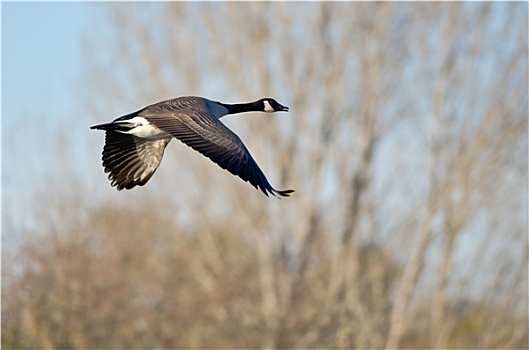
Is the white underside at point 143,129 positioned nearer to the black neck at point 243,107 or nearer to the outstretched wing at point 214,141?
the outstretched wing at point 214,141

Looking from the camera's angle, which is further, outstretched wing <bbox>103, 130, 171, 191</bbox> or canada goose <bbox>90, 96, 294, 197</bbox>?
outstretched wing <bbox>103, 130, 171, 191</bbox>

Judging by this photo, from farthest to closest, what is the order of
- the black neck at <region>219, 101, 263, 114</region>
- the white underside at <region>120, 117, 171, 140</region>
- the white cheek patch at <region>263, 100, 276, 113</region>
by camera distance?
the white cheek patch at <region>263, 100, 276, 113</region>, the black neck at <region>219, 101, 263, 114</region>, the white underside at <region>120, 117, 171, 140</region>

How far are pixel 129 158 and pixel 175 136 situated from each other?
4.09 ft

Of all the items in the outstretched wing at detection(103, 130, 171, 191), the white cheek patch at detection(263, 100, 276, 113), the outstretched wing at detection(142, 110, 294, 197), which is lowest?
the outstretched wing at detection(103, 130, 171, 191)

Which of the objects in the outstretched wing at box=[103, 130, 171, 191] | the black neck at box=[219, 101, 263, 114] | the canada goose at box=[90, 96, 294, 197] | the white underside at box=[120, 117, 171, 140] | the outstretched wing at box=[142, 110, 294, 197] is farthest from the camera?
the black neck at box=[219, 101, 263, 114]

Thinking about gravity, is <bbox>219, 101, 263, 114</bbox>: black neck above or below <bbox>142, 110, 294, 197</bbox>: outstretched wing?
above

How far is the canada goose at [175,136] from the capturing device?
7430 millimetres

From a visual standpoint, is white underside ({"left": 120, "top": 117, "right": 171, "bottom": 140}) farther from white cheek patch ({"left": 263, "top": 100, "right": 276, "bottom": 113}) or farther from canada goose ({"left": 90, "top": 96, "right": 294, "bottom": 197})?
white cheek patch ({"left": 263, "top": 100, "right": 276, "bottom": 113})

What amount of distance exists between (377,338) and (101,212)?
462cm

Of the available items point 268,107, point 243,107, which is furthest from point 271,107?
point 243,107

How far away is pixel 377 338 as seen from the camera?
754 inches

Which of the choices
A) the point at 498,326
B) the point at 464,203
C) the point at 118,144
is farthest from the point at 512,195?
the point at 118,144

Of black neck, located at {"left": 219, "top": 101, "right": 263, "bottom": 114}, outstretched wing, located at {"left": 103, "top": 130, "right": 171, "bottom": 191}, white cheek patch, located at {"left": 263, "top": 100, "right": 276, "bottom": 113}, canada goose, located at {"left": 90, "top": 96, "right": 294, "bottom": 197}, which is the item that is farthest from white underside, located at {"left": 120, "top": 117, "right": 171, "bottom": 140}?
white cheek patch, located at {"left": 263, "top": 100, "right": 276, "bottom": 113}

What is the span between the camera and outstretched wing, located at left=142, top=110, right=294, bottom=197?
A: 7281 millimetres
